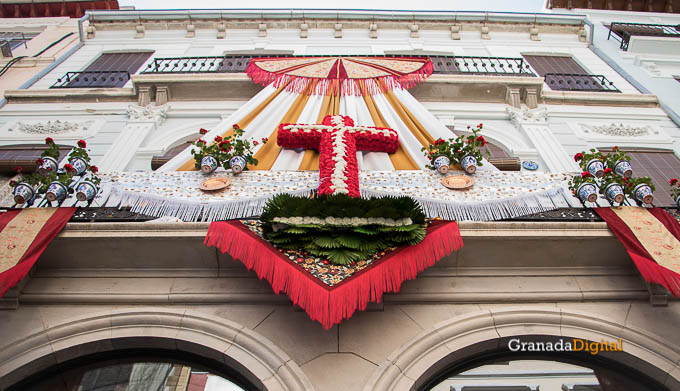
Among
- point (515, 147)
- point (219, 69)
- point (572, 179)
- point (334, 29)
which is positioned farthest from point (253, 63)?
point (572, 179)

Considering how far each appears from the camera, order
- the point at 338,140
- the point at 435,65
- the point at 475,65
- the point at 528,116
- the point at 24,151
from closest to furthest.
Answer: the point at 338,140 → the point at 24,151 → the point at 528,116 → the point at 475,65 → the point at 435,65

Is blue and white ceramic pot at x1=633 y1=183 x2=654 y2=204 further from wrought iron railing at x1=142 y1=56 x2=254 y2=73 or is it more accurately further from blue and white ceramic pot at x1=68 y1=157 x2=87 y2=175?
wrought iron railing at x1=142 y1=56 x2=254 y2=73

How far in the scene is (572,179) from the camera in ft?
19.5

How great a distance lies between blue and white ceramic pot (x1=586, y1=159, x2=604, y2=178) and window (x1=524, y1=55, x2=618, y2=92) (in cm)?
587

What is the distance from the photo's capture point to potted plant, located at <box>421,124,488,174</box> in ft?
20.4

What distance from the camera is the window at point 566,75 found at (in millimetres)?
11281

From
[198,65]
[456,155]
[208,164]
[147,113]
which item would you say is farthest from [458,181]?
[198,65]

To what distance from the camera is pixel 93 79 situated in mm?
11656

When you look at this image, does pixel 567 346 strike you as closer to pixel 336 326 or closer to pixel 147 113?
pixel 336 326

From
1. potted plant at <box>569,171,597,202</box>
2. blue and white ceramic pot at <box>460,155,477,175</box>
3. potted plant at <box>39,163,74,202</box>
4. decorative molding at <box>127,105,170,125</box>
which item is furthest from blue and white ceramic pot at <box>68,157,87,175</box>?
potted plant at <box>569,171,597,202</box>

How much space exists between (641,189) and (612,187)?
310mm

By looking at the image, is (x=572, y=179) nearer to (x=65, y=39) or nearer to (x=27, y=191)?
(x=27, y=191)

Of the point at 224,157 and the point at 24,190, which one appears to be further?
the point at 224,157

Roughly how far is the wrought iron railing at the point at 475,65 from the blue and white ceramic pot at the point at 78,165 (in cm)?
803
